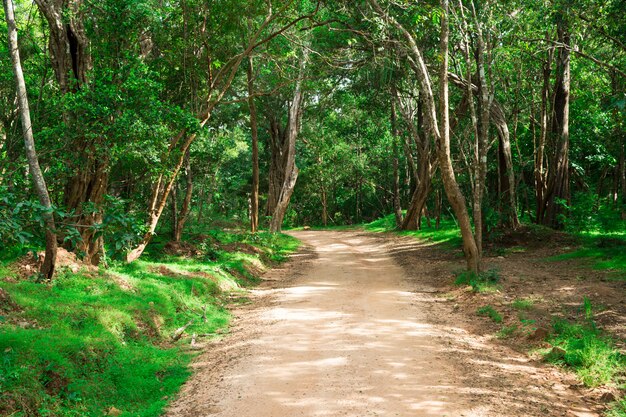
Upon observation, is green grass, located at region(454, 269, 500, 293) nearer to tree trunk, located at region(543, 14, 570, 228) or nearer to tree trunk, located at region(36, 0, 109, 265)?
tree trunk, located at region(543, 14, 570, 228)

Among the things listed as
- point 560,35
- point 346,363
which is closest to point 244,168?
point 560,35

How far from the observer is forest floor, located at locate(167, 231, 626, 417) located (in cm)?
592

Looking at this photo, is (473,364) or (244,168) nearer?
(473,364)

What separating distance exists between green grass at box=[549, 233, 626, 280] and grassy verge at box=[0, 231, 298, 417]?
30.2 ft

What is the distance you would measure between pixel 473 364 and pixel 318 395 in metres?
2.44

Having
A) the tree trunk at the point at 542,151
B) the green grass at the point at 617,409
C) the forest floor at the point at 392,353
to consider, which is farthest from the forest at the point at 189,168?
the forest floor at the point at 392,353

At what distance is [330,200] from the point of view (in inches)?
1938

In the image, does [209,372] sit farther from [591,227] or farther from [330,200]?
[330,200]

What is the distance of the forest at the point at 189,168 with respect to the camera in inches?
273

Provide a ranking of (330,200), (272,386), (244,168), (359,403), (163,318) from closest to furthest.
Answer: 1. (359,403)
2. (272,386)
3. (163,318)
4. (244,168)
5. (330,200)

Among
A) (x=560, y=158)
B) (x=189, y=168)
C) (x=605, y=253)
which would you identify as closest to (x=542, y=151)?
(x=560, y=158)

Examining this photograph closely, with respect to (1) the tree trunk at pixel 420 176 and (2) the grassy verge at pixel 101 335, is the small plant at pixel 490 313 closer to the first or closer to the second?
(2) the grassy verge at pixel 101 335

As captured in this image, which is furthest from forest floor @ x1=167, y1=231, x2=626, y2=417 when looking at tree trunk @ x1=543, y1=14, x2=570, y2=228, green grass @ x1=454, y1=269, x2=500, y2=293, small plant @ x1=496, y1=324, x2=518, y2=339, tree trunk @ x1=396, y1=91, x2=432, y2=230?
tree trunk @ x1=396, y1=91, x2=432, y2=230

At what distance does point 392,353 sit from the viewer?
759 cm
